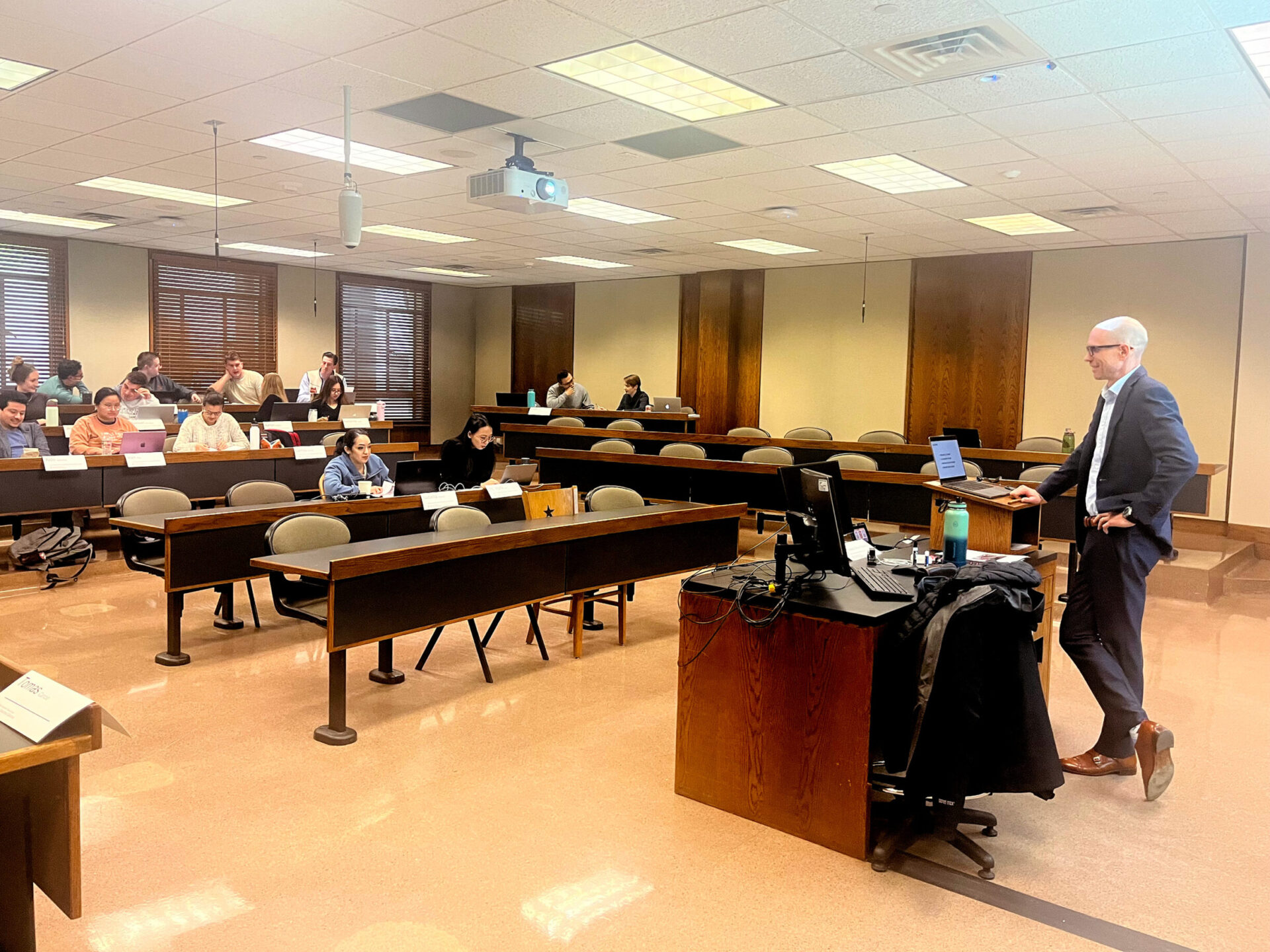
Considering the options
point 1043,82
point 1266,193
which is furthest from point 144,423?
point 1266,193

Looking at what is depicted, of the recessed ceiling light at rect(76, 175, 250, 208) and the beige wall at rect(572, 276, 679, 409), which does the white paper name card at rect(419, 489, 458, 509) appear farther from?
the beige wall at rect(572, 276, 679, 409)

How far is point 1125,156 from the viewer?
19.6 feet

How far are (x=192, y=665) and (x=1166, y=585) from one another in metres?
6.62

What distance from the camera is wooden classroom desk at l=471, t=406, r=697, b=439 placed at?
10688 millimetres

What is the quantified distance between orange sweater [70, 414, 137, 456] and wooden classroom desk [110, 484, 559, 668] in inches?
87.3

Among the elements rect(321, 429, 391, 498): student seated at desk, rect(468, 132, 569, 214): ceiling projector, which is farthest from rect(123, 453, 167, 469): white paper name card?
rect(468, 132, 569, 214): ceiling projector

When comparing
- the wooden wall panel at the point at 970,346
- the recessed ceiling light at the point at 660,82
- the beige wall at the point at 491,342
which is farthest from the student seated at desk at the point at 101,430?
the beige wall at the point at 491,342

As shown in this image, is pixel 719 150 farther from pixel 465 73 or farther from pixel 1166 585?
pixel 1166 585

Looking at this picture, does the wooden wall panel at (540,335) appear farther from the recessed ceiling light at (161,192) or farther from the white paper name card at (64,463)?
the white paper name card at (64,463)

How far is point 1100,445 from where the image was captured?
3.70 m

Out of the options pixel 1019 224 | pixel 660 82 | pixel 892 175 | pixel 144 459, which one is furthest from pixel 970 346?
pixel 144 459

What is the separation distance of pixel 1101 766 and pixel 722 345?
9.65 metres

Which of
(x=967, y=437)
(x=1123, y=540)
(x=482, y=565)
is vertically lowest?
(x=482, y=565)

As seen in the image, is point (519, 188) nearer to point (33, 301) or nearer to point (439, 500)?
point (439, 500)
